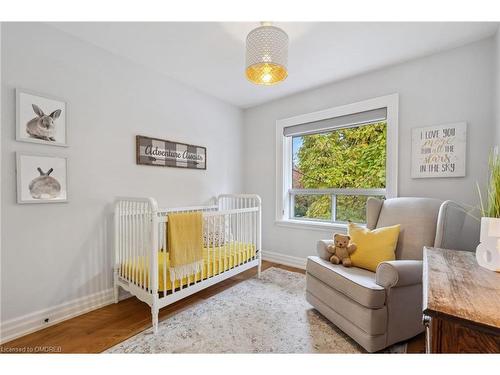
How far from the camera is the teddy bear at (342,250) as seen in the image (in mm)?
1792

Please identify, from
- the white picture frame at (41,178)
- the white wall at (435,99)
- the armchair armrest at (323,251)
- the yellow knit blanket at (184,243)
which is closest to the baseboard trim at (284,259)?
the white wall at (435,99)

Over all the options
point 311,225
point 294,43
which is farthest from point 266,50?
point 311,225

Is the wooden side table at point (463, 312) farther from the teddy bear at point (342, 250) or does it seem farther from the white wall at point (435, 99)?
the white wall at point (435, 99)

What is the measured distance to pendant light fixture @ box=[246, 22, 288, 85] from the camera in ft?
4.83

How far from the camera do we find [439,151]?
79.7 inches

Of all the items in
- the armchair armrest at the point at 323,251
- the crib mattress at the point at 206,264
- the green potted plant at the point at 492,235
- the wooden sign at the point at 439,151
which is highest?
the wooden sign at the point at 439,151

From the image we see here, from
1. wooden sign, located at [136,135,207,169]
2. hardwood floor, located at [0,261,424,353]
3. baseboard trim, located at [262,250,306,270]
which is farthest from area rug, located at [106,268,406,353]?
wooden sign, located at [136,135,207,169]

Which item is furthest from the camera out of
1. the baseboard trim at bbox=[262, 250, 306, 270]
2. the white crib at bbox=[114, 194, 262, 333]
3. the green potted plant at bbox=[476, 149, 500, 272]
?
the baseboard trim at bbox=[262, 250, 306, 270]

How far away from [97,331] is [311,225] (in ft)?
7.48

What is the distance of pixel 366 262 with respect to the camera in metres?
1.71

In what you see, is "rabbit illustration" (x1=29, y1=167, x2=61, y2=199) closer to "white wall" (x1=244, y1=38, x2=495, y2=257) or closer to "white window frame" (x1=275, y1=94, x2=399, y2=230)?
"white window frame" (x1=275, y1=94, x2=399, y2=230)

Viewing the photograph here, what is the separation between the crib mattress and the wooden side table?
5.03ft

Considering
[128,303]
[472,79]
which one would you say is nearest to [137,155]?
[128,303]

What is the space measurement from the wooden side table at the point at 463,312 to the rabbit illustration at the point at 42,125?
2.36 meters
